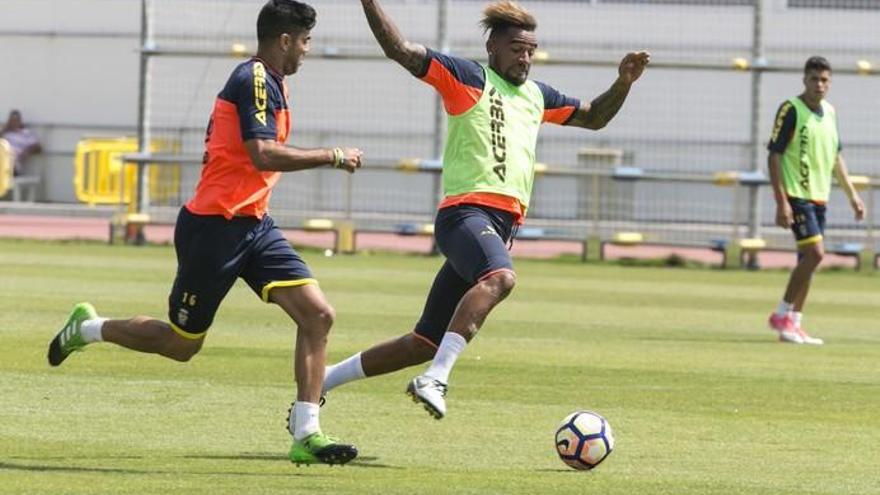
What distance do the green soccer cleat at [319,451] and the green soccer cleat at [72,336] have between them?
1844 millimetres

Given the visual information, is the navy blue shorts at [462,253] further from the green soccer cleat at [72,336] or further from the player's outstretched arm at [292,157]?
the green soccer cleat at [72,336]

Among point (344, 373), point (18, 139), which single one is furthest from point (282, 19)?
point (18, 139)

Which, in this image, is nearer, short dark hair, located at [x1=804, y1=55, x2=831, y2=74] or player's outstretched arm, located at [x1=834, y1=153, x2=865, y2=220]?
short dark hair, located at [x1=804, y1=55, x2=831, y2=74]

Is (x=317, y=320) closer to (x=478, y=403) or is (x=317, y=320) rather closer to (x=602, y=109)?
(x=478, y=403)

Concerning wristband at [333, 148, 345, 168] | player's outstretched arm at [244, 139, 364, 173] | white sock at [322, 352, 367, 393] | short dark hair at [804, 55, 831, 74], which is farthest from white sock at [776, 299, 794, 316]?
wristband at [333, 148, 345, 168]

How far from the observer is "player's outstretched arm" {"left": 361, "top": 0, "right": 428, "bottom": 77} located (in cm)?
1016

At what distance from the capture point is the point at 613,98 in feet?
37.0

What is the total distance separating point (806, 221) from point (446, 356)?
8.21 metres

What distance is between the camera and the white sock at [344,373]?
10609 millimetres

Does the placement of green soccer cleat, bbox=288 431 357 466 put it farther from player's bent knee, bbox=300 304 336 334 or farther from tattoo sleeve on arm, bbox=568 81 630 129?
tattoo sleeve on arm, bbox=568 81 630 129

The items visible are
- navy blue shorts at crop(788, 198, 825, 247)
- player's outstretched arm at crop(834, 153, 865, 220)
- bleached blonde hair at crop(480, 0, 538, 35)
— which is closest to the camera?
bleached blonde hair at crop(480, 0, 538, 35)

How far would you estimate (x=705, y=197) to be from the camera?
97.2 ft

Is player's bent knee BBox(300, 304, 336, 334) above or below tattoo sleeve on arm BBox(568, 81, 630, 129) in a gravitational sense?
below

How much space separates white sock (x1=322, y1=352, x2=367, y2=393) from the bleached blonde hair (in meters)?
1.94
